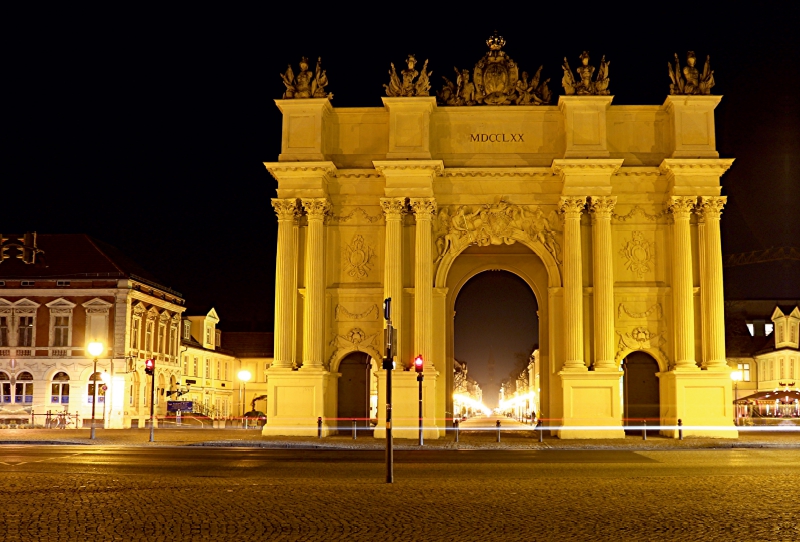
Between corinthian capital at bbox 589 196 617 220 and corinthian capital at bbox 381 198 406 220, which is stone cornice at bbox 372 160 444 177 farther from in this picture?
corinthian capital at bbox 589 196 617 220

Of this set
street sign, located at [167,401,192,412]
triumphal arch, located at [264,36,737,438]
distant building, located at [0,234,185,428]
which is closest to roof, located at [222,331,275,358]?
street sign, located at [167,401,192,412]

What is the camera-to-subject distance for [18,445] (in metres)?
33.0

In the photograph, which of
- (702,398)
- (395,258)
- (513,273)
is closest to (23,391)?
(395,258)

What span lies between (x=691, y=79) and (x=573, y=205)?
7.31 m

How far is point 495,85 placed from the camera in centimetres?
4253

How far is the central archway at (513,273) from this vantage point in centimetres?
4388

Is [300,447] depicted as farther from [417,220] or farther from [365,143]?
[365,143]

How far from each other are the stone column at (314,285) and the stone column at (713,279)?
15.5 m

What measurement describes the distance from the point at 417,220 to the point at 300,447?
37.9 feet

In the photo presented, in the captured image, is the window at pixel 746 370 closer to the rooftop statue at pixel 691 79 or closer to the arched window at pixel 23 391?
the rooftop statue at pixel 691 79

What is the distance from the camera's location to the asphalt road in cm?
1277

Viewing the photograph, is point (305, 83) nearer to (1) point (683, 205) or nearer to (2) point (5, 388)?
(1) point (683, 205)

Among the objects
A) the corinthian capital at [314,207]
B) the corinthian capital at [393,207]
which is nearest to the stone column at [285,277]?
the corinthian capital at [314,207]

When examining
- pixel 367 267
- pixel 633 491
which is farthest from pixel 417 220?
pixel 633 491
